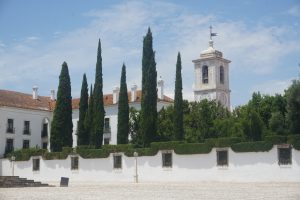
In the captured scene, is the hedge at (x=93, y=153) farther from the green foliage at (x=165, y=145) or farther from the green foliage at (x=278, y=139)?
the green foliage at (x=278, y=139)

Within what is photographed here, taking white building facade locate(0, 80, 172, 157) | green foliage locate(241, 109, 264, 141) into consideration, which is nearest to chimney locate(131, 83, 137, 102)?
white building facade locate(0, 80, 172, 157)

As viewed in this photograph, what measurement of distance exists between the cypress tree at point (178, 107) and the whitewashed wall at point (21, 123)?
23497 millimetres

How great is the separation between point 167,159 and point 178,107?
197 inches

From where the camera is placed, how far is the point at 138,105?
179ft

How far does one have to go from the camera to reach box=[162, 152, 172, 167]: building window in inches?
1373

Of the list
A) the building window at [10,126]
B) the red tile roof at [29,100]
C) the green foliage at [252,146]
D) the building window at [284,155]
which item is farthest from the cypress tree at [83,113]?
the building window at [284,155]

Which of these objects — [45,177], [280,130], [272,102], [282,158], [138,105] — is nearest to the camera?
[282,158]

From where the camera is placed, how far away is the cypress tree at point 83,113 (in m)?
44.5

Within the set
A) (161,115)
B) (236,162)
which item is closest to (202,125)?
(161,115)

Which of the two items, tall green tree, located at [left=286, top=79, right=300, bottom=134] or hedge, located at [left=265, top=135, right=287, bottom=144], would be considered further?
tall green tree, located at [left=286, top=79, right=300, bottom=134]

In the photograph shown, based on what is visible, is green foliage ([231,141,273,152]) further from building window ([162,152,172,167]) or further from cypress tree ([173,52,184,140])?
cypress tree ([173,52,184,140])

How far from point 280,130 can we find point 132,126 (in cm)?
1791

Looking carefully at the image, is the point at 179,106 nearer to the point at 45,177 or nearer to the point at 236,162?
the point at 236,162

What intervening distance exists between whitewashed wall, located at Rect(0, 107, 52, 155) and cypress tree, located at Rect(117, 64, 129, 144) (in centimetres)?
1778
